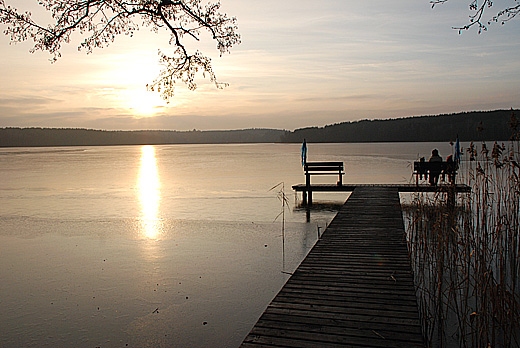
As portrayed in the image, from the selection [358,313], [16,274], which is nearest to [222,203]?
[16,274]

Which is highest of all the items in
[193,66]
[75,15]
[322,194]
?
[75,15]

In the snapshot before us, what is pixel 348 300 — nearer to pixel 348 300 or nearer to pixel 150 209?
pixel 348 300

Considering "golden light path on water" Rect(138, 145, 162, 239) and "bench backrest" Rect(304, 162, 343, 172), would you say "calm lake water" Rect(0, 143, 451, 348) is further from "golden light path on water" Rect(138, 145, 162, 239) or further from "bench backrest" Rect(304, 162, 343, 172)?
"bench backrest" Rect(304, 162, 343, 172)

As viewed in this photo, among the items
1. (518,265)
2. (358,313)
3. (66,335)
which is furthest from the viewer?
(518,265)

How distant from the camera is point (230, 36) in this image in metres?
5.71

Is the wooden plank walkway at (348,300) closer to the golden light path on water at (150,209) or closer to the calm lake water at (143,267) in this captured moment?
the calm lake water at (143,267)

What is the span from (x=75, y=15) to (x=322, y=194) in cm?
1272

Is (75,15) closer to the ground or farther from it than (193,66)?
farther from it

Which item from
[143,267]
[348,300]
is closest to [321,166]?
[143,267]

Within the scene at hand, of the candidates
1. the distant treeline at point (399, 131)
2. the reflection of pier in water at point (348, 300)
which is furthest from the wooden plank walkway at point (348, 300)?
the distant treeline at point (399, 131)

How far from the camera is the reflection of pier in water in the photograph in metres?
3.66

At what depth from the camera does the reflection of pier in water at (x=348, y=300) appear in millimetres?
3662

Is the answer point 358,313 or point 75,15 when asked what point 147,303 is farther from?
point 75,15

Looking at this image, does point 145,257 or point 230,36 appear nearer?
point 230,36
